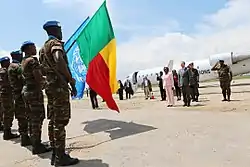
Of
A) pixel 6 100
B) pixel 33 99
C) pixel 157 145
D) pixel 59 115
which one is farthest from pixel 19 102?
pixel 157 145

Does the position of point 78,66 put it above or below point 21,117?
above

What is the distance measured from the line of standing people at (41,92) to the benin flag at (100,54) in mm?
1820

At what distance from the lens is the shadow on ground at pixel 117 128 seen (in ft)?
25.0

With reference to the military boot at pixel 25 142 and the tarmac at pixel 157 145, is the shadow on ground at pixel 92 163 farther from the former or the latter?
the military boot at pixel 25 142

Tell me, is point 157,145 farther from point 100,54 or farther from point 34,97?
point 100,54

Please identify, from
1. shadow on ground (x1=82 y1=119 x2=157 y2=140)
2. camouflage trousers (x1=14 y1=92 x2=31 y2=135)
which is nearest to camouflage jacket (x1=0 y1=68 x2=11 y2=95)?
camouflage trousers (x1=14 y1=92 x2=31 y2=135)

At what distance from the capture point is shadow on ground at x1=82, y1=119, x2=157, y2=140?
7.62 metres

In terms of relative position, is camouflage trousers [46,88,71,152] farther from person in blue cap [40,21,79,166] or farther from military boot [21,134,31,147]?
military boot [21,134,31,147]

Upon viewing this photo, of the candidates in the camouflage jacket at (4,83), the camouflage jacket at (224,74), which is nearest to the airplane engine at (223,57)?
the camouflage jacket at (224,74)

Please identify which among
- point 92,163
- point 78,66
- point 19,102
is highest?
point 78,66

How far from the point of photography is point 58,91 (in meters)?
5.17

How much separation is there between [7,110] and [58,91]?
3693 mm

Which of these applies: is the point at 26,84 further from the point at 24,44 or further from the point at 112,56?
the point at 112,56

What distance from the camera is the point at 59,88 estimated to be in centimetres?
519
